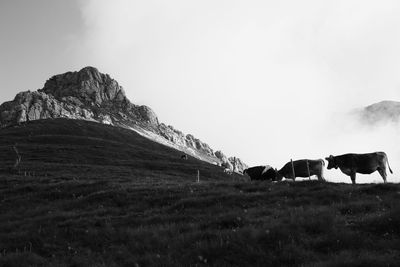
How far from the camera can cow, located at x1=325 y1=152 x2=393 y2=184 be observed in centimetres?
3073

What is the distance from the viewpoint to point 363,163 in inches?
1216

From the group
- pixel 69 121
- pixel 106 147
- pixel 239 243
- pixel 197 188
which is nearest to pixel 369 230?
pixel 239 243

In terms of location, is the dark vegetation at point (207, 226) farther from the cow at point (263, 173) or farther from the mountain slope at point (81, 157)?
the mountain slope at point (81, 157)

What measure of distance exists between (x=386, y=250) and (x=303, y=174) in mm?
26863

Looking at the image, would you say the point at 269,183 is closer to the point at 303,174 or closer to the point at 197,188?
the point at 197,188

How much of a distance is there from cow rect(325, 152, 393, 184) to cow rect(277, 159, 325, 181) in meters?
6.09

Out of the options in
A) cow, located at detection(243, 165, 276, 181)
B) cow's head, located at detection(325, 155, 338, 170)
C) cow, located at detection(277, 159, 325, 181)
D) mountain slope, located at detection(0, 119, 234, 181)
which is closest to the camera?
cow's head, located at detection(325, 155, 338, 170)

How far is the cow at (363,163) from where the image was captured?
30734mm

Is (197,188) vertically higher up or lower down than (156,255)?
higher up

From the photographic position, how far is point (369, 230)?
45.5 ft

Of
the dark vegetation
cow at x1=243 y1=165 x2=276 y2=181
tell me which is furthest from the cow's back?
the dark vegetation

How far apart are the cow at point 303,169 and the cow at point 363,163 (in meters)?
6.09

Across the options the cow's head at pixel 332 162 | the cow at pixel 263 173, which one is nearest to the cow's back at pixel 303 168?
the cow at pixel 263 173

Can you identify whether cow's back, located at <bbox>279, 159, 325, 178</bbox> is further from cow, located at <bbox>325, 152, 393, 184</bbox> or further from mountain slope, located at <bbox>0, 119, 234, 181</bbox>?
mountain slope, located at <bbox>0, 119, 234, 181</bbox>
